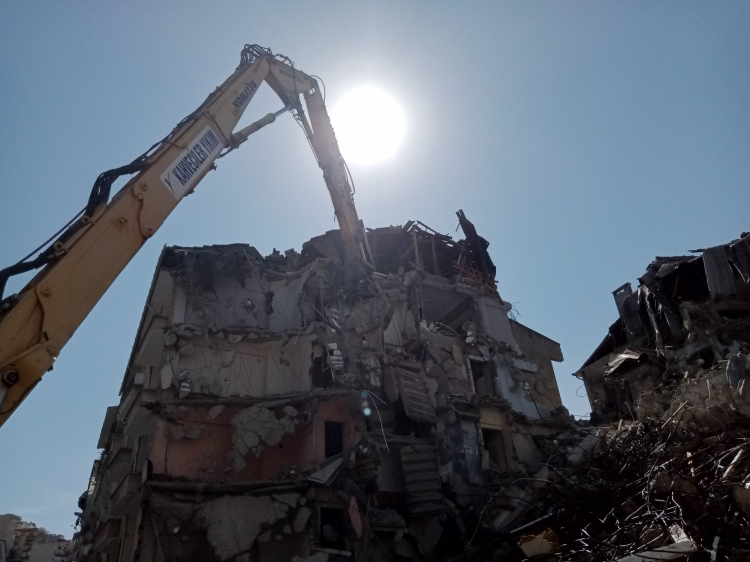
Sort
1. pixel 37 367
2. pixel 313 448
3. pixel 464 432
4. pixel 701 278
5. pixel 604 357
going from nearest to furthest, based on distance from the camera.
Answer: pixel 37 367
pixel 313 448
pixel 464 432
pixel 701 278
pixel 604 357

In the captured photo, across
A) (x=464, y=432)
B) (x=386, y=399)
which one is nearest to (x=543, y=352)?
(x=464, y=432)

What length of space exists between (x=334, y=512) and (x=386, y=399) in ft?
12.8

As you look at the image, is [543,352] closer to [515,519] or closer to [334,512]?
[515,519]

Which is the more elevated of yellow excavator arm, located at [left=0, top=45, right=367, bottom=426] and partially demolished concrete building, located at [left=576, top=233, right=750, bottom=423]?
partially demolished concrete building, located at [left=576, top=233, right=750, bottom=423]

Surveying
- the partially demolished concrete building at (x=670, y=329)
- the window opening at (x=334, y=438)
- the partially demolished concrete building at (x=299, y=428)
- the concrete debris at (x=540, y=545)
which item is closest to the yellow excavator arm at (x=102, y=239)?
the partially demolished concrete building at (x=299, y=428)

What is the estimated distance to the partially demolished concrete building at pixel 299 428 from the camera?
14305 millimetres

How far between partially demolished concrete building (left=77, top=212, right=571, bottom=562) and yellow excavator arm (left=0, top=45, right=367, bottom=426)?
8491mm

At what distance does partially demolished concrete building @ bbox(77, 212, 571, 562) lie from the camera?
46.9ft

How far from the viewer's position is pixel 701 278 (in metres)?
21.2

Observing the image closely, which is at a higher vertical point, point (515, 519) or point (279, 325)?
point (279, 325)

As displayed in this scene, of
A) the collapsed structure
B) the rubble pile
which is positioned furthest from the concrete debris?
the rubble pile

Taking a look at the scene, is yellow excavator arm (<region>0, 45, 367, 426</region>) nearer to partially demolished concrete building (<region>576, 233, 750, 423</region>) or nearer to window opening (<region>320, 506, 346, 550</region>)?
window opening (<region>320, 506, 346, 550</region>)

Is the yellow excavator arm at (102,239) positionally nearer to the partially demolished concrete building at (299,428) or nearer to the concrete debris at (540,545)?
the partially demolished concrete building at (299,428)

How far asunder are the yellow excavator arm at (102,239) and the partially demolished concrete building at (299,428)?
849 centimetres
